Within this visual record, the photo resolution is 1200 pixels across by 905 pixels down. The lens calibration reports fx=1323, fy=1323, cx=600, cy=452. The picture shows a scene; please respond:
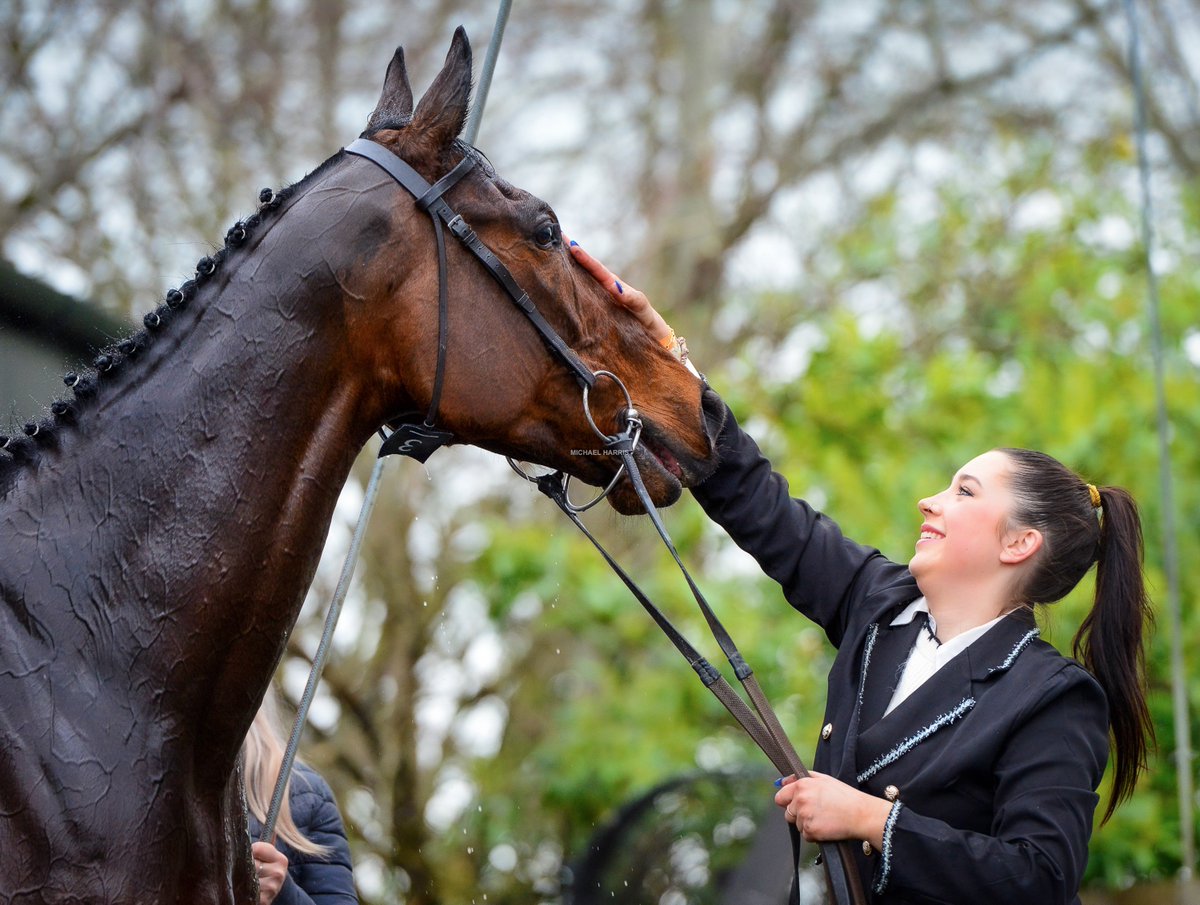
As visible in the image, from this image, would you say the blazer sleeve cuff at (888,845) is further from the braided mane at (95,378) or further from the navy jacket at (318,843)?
the braided mane at (95,378)

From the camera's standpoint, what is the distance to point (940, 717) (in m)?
2.20

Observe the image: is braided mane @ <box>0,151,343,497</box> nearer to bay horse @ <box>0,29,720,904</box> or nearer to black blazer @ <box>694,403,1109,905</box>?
bay horse @ <box>0,29,720,904</box>

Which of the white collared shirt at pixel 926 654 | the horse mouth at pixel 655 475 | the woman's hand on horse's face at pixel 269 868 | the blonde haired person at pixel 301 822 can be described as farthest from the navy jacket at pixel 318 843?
the white collared shirt at pixel 926 654

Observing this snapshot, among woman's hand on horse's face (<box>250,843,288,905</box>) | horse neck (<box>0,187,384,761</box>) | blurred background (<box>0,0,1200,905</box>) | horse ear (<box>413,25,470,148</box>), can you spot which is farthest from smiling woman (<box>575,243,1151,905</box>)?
blurred background (<box>0,0,1200,905</box>)

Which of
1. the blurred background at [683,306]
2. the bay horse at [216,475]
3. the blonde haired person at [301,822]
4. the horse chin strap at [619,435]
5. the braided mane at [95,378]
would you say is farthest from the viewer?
the blurred background at [683,306]

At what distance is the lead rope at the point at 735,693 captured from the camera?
2.08 meters

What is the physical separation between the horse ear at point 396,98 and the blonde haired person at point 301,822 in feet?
3.85

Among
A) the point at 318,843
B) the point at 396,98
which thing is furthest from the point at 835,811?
the point at 396,98

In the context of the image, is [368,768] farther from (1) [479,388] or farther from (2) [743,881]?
(1) [479,388]

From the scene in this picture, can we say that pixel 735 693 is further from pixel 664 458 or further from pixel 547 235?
pixel 547 235

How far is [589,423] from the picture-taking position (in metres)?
2.13

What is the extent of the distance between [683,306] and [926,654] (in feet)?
20.8

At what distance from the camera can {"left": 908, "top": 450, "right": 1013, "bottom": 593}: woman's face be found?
234cm

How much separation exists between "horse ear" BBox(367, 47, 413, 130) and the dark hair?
1.26 meters
